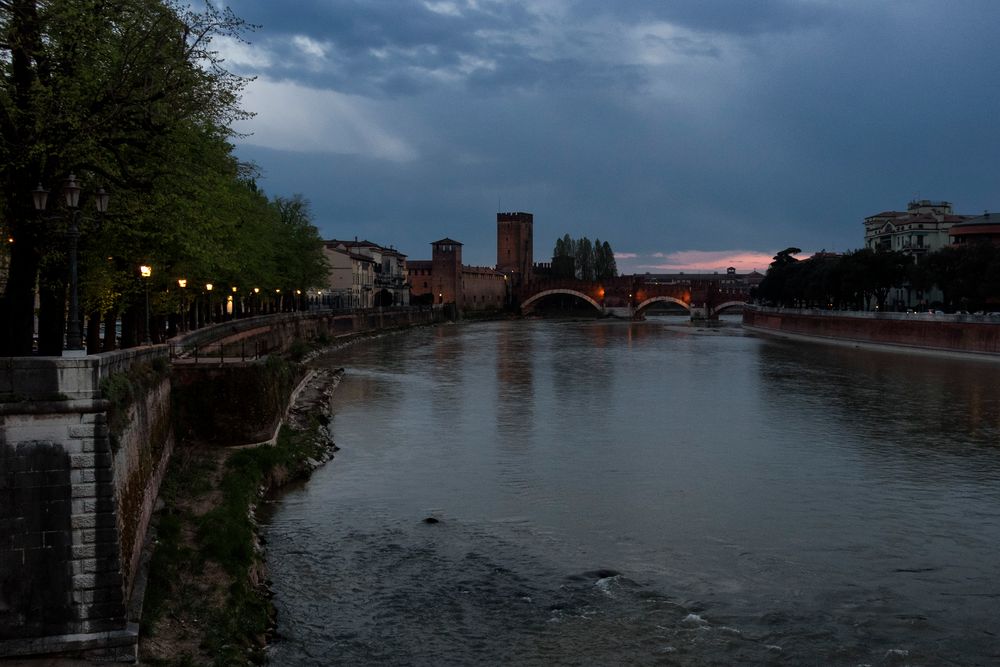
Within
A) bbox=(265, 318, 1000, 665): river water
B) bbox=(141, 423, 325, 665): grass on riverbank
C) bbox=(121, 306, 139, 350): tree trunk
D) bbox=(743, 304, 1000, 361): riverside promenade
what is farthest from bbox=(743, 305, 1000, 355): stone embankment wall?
bbox=(141, 423, 325, 665): grass on riverbank

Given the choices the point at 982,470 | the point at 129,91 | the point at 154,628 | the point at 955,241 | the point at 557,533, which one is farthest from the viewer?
the point at 955,241

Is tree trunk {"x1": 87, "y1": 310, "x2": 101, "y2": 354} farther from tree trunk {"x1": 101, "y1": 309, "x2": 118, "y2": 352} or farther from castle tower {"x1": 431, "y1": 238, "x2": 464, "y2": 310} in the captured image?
castle tower {"x1": 431, "y1": 238, "x2": 464, "y2": 310}

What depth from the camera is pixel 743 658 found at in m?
11.7

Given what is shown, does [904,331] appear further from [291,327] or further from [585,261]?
[585,261]

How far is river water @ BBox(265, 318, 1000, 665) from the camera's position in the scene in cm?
1228

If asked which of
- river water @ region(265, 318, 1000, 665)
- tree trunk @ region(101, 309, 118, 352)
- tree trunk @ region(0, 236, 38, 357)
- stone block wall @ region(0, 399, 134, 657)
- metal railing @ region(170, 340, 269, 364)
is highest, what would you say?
tree trunk @ region(0, 236, 38, 357)

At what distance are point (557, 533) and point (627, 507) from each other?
2.43 metres

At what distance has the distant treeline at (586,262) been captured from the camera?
16488 centimetres

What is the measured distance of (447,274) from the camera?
433ft

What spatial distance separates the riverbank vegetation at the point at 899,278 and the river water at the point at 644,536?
31.3m

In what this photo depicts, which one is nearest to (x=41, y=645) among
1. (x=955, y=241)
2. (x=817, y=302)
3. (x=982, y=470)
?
(x=982, y=470)

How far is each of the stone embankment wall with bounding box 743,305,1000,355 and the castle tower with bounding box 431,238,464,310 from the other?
53971mm

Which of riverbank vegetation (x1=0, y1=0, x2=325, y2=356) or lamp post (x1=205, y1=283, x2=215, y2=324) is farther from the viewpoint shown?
lamp post (x1=205, y1=283, x2=215, y2=324)

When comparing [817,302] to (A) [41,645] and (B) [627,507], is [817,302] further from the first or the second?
(A) [41,645]
